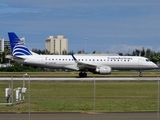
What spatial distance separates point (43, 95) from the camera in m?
33.2

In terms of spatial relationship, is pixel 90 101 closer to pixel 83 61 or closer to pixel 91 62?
pixel 91 62

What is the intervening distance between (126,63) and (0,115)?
38936 millimetres

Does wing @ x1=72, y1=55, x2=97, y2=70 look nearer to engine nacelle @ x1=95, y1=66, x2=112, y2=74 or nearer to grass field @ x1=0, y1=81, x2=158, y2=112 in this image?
engine nacelle @ x1=95, y1=66, x2=112, y2=74

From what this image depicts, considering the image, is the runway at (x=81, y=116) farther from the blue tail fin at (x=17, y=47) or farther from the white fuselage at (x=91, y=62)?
the blue tail fin at (x=17, y=47)

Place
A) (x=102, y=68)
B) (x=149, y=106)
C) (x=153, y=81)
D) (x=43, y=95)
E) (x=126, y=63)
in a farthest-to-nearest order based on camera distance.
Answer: (x=126, y=63), (x=102, y=68), (x=153, y=81), (x=43, y=95), (x=149, y=106)

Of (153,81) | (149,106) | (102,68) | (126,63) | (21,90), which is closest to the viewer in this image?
(149,106)

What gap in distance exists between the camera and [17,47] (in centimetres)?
6216

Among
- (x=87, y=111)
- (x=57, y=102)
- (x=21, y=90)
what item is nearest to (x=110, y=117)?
(x=87, y=111)

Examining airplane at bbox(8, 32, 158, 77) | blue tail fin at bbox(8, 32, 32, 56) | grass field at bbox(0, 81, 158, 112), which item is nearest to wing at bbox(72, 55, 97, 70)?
airplane at bbox(8, 32, 158, 77)

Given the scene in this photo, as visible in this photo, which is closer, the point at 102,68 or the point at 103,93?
the point at 103,93

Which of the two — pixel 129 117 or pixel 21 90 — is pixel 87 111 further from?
pixel 21 90

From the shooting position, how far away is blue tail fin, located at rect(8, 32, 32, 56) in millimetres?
61562

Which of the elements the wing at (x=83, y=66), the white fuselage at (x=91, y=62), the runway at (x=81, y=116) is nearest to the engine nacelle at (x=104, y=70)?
the wing at (x=83, y=66)

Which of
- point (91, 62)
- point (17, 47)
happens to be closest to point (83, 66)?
point (91, 62)
